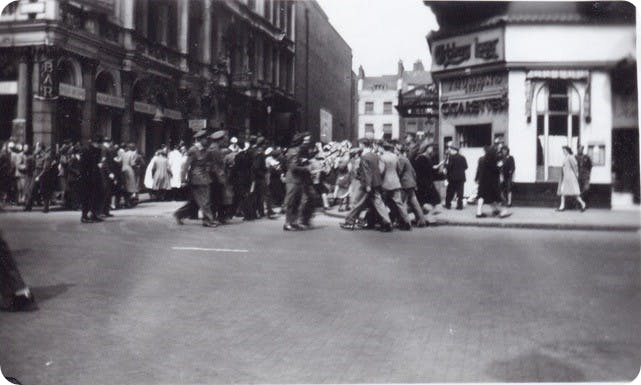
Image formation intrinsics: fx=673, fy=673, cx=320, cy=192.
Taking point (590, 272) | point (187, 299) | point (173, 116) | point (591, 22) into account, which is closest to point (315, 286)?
point (187, 299)

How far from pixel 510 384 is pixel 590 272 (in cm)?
118

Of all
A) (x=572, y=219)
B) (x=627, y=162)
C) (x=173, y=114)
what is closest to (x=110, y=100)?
(x=173, y=114)

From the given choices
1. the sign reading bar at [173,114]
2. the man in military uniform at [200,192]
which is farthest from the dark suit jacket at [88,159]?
the man in military uniform at [200,192]

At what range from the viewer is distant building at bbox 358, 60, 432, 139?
3.49 m

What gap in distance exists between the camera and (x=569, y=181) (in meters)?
3.27

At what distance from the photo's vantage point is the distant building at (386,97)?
11.5ft

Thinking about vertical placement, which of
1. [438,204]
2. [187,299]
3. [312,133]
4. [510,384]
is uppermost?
[312,133]

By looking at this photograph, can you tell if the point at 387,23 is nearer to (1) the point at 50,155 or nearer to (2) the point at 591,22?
(2) the point at 591,22

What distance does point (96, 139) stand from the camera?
341cm

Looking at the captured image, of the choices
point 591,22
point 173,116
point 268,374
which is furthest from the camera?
point 173,116

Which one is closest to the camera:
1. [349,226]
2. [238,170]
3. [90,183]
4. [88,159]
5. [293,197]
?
[88,159]

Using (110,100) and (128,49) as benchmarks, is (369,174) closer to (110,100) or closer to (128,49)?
(128,49)

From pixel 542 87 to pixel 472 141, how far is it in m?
0.45

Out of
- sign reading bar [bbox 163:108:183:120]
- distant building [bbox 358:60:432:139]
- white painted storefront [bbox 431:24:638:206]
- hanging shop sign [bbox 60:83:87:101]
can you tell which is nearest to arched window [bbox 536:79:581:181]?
white painted storefront [bbox 431:24:638:206]
